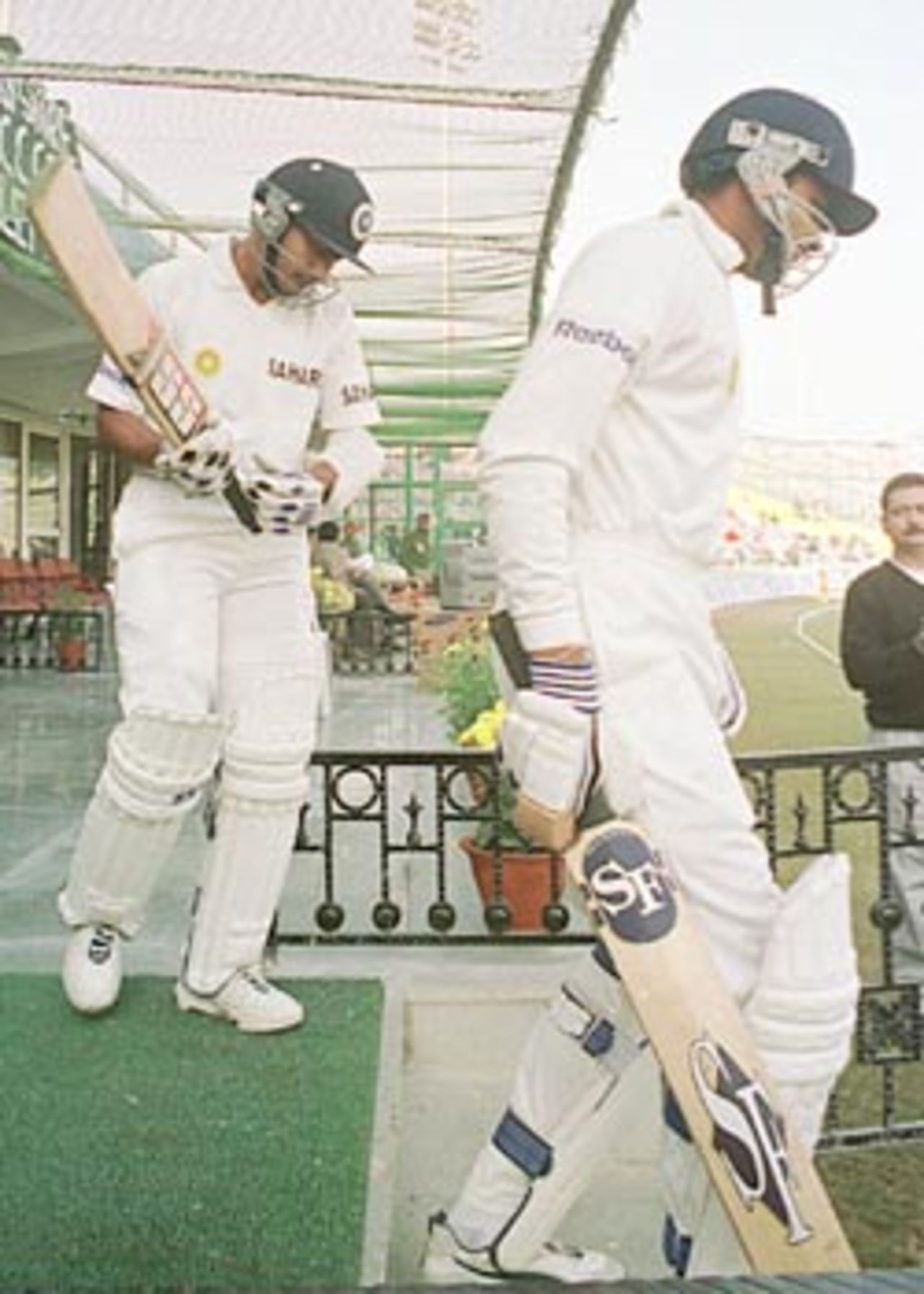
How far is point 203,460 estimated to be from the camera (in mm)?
1788

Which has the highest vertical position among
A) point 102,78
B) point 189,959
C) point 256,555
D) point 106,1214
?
point 102,78

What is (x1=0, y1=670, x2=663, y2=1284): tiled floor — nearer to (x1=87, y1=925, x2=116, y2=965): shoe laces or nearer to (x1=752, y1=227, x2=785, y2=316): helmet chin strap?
(x1=87, y1=925, x2=116, y2=965): shoe laces

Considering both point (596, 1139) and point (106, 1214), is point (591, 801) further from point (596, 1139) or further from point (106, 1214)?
point (106, 1214)

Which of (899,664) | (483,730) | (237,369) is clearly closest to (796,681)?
(483,730)

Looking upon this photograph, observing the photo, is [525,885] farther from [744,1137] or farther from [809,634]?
[809,634]

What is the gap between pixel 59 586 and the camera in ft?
31.8

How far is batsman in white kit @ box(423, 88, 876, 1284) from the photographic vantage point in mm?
1474

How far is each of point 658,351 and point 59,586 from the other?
864 centimetres

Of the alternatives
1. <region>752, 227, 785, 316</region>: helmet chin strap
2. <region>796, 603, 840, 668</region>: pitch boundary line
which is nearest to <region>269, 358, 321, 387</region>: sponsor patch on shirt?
<region>752, 227, 785, 316</region>: helmet chin strap

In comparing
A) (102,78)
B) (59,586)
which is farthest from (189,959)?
(59,586)

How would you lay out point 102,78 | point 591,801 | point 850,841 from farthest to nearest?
1. point 850,841
2. point 102,78
3. point 591,801

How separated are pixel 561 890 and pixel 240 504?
49.4 inches

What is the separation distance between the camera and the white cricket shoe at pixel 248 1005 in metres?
2.26

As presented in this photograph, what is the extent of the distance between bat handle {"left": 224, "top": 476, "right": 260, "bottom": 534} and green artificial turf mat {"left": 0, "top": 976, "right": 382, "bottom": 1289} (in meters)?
0.79
